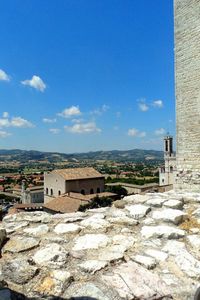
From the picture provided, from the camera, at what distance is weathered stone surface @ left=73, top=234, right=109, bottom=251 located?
252cm

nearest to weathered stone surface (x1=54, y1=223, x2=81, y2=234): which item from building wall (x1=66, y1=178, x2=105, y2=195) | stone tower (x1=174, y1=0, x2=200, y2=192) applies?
stone tower (x1=174, y1=0, x2=200, y2=192)

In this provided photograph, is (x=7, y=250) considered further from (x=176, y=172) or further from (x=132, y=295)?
(x=176, y=172)

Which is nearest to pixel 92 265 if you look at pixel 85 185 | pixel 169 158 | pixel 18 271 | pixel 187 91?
pixel 18 271

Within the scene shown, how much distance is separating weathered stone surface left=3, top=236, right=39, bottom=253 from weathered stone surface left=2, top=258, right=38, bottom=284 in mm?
218

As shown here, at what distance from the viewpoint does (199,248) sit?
261 cm

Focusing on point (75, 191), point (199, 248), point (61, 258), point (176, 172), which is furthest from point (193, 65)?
point (75, 191)

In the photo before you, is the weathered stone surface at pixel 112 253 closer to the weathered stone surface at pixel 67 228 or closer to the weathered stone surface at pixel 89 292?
the weathered stone surface at pixel 89 292

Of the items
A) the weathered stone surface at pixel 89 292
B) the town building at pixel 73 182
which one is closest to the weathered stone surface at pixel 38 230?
the weathered stone surface at pixel 89 292

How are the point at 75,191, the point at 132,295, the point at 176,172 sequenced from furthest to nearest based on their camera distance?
the point at 75,191, the point at 176,172, the point at 132,295

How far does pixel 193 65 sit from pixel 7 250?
654 cm

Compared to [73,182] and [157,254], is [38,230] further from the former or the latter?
[73,182]

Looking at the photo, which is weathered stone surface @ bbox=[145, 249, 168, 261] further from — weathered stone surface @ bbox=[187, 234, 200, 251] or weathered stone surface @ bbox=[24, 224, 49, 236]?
weathered stone surface @ bbox=[24, 224, 49, 236]

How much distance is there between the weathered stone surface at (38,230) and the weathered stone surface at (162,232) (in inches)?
37.7

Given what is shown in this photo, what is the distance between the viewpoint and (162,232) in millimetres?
2818
